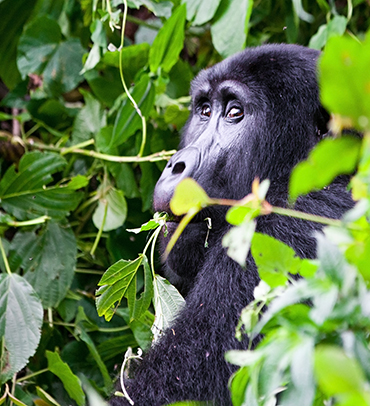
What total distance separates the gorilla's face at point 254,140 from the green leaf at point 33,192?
51cm

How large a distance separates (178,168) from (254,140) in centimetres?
21

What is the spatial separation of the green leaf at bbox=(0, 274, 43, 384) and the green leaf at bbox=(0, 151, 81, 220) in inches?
10.9

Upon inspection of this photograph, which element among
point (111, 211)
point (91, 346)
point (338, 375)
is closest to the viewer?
point (338, 375)

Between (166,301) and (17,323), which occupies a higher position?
(166,301)

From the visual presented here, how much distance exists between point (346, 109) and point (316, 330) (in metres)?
0.22

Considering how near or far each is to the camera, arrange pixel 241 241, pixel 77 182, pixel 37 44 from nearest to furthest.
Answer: pixel 241 241, pixel 77 182, pixel 37 44

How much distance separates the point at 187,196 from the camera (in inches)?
25.2

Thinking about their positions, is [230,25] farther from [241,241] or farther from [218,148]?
[241,241]

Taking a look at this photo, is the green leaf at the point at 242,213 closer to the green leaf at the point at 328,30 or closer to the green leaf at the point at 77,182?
the green leaf at the point at 77,182

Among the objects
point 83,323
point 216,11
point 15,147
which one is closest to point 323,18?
point 216,11

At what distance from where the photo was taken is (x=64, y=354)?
1.79m

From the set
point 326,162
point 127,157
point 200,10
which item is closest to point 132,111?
point 127,157

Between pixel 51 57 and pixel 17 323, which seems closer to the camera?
pixel 17 323

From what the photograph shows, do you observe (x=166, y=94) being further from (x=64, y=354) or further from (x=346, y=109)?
(x=346, y=109)
